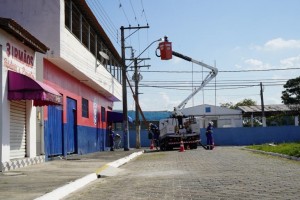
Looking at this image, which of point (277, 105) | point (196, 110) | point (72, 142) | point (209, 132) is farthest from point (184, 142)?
point (277, 105)

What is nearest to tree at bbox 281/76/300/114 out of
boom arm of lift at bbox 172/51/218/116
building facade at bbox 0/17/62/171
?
boom arm of lift at bbox 172/51/218/116

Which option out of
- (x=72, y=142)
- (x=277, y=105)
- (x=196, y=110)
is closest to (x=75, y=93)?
(x=72, y=142)

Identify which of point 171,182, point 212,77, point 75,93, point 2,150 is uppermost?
point 212,77

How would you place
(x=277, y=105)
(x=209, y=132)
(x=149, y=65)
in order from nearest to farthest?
(x=209, y=132) → (x=149, y=65) → (x=277, y=105)

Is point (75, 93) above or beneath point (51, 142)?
above

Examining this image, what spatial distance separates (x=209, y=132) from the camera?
2791 centimetres

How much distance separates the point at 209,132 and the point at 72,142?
9.24 meters

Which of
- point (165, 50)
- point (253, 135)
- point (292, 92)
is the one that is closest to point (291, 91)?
point (292, 92)

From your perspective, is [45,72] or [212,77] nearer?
[45,72]

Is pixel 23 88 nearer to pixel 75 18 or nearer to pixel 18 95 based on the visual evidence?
pixel 18 95

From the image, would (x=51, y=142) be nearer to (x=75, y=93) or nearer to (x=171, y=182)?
(x=75, y=93)

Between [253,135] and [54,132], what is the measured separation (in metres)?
29.9

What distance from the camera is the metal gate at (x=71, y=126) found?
22092mm

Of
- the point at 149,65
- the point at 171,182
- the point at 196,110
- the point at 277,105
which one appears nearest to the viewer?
the point at 171,182
